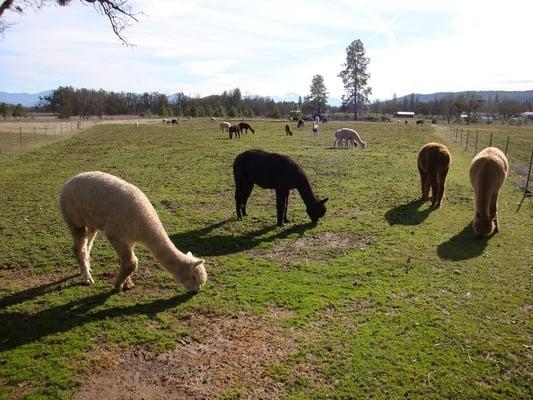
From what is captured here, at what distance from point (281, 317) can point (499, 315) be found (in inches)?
126

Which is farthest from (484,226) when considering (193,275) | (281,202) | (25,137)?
(25,137)

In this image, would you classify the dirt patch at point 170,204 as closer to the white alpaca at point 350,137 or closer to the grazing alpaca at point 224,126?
the white alpaca at point 350,137

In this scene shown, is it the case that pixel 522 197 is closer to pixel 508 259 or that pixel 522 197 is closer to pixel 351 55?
pixel 508 259

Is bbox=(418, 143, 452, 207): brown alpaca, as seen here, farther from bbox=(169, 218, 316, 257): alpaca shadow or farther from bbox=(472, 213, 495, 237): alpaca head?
bbox=(169, 218, 316, 257): alpaca shadow

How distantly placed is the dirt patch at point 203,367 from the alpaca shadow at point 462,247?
438cm

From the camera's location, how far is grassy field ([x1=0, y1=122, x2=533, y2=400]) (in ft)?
15.4

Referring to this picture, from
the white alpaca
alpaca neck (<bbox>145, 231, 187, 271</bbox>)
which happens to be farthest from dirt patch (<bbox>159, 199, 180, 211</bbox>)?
the white alpaca

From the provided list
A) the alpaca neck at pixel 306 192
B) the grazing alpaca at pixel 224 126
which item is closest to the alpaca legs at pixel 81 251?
the alpaca neck at pixel 306 192

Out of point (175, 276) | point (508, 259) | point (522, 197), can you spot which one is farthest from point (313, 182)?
point (175, 276)

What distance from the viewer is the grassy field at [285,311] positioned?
→ 468cm

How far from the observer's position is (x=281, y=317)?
6008mm

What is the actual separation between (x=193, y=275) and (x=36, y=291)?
2.63 meters

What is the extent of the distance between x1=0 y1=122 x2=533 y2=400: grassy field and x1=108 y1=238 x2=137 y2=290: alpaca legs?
22 centimetres

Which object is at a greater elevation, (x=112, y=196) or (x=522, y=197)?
(x=112, y=196)
